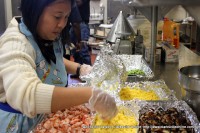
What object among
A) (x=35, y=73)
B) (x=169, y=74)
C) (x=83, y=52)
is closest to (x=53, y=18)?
(x=35, y=73)

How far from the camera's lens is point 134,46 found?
296cm

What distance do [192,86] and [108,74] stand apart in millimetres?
699

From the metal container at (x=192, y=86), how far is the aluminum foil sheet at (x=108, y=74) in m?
0.45

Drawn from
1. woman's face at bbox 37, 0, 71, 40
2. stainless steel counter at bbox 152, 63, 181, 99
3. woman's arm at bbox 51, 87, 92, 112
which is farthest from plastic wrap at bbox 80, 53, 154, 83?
woman's arm at bbox 51, 87, 92, 112

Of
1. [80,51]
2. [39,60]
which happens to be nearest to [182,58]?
[39,60]

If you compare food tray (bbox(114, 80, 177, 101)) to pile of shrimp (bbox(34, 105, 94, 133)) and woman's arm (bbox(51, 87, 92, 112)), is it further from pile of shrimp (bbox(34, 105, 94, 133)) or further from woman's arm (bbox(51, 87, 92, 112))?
woman's arm (bbox(51, 87, 92, 112))

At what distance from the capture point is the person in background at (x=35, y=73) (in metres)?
1.05

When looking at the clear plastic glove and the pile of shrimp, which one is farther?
the clear plastic glove

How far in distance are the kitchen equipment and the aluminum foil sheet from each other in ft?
2.73

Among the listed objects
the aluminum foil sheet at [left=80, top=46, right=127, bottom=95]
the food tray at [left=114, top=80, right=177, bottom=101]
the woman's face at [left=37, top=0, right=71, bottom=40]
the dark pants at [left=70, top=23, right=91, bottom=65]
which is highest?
the woman's face at [left=37, top=0, right=71, bottom=40]

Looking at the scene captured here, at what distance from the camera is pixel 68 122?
1396mm

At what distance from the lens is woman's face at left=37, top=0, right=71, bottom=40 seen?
4.05 feet

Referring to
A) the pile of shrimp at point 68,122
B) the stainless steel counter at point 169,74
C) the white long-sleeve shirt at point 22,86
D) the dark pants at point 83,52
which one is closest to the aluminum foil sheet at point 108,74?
the pile of shrimp at point 68,122

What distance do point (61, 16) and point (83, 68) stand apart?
710 mm
